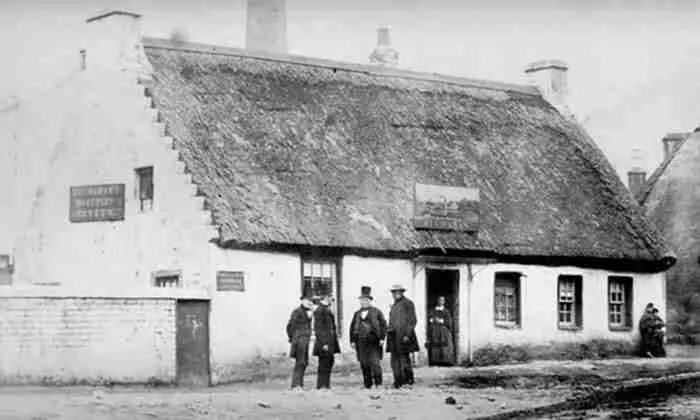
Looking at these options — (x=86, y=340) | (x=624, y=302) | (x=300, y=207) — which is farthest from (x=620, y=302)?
(x=86, y=340)

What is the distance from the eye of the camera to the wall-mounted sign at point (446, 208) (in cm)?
2948

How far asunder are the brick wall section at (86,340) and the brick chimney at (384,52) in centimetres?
1634

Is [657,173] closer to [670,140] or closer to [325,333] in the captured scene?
[670,140]

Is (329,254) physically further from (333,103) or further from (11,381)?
(11,381)

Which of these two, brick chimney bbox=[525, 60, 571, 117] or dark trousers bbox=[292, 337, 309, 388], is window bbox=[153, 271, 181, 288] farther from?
brick chimney bbox=[525, 60, 571, 117]

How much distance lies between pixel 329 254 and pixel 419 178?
3.86 m

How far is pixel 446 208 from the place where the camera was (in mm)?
29906

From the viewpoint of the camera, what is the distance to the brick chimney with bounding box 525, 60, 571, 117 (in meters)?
36.6

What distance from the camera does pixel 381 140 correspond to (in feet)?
100

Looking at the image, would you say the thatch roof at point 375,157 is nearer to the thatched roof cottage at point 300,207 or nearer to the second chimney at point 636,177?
the thatched roof cottage at point 300,207

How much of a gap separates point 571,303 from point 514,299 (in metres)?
1.84

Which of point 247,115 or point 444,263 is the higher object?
point 247,115

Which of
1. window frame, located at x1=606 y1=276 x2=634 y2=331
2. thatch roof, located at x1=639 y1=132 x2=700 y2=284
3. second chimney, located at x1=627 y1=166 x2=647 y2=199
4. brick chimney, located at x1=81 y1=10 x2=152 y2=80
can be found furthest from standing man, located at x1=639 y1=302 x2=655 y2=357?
second chimney, located at x1=627 y1=166 x2=647 y2=199

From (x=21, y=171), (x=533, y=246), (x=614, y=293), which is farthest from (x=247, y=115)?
(x=614, y=293)
